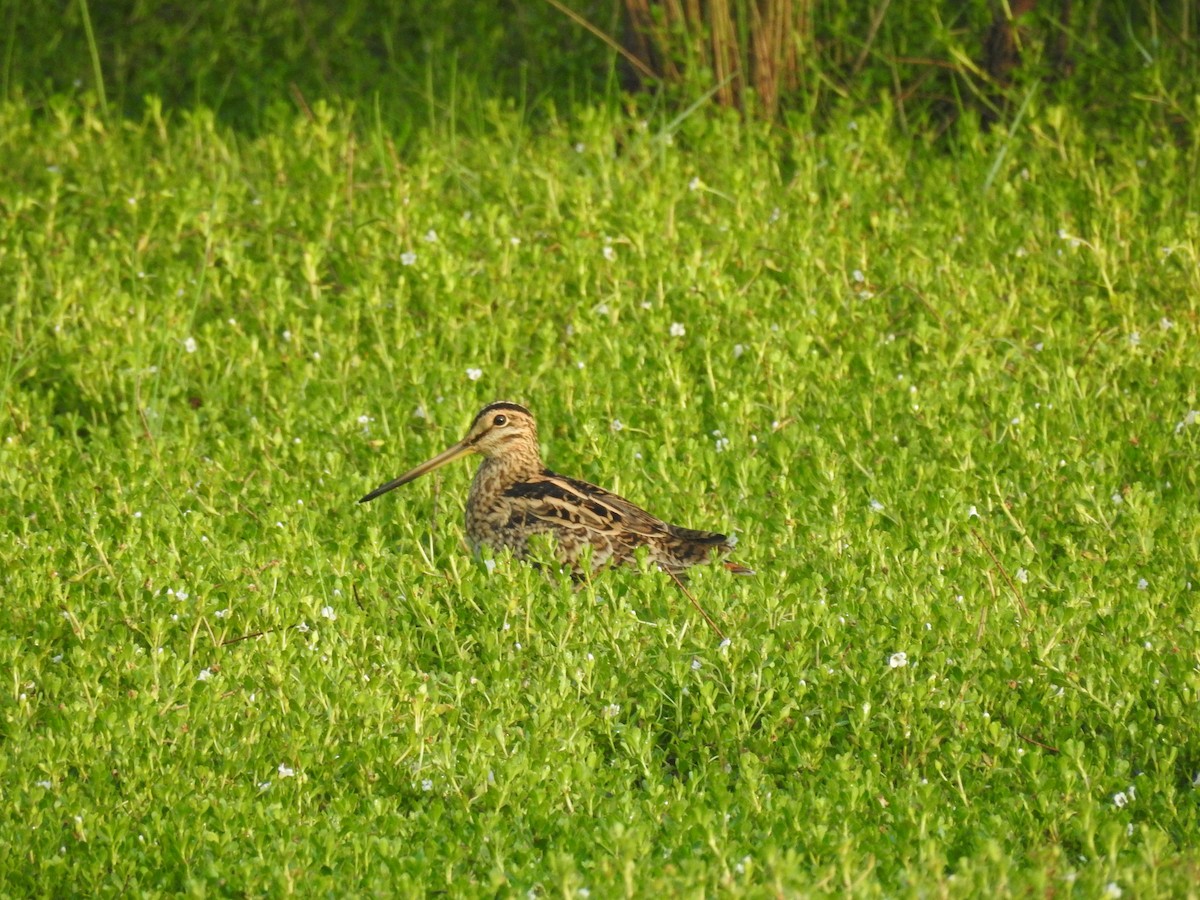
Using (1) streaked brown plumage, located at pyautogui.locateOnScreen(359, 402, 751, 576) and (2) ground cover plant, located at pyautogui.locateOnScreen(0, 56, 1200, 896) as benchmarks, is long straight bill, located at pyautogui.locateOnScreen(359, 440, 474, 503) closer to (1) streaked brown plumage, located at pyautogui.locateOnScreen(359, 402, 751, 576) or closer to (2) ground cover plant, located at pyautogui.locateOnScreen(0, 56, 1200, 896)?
(1) streaked brown plumage, located at pyautogui.locateOnScreen(359, 402, 751, 576)

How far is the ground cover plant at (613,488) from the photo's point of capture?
15.7ft

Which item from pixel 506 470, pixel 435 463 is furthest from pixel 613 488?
pixel 435 463

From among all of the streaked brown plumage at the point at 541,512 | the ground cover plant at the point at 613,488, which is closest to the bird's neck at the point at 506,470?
the streaked brown plumage at the point at 541,512

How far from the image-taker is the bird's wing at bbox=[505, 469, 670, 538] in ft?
21.6

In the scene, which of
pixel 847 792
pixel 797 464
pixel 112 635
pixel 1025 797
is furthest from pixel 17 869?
pixel 797 464

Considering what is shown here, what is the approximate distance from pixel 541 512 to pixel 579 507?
168mm

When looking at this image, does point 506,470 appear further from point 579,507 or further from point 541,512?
point 579,507

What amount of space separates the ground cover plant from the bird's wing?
13.4 inches

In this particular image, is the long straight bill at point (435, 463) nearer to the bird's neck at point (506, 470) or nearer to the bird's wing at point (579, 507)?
the bird's neck at point (506, 470)

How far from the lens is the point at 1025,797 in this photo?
192 inches

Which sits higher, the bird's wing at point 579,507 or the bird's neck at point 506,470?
the bird's wing at point 579,507

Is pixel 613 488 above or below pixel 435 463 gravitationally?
below

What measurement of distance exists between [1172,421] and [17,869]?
5193 millimetres

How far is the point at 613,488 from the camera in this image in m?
7.20
